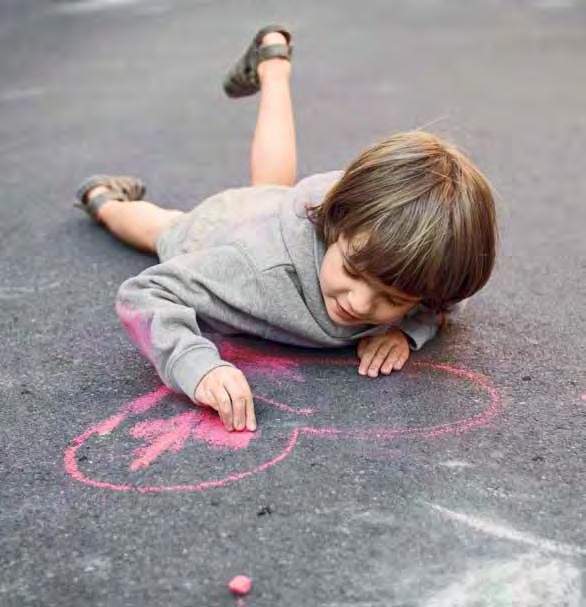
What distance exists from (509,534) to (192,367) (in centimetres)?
50

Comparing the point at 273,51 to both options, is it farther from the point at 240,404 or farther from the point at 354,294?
the point at 240,404

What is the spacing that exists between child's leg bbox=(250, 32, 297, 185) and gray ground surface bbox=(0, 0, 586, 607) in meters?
0.30

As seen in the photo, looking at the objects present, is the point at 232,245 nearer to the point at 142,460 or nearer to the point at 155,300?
the point at 155,300

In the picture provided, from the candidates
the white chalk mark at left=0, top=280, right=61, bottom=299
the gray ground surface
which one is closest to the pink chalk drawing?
the gray ground surface

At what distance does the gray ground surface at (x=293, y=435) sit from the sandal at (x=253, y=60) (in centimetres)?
30

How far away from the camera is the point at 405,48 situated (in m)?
4.30

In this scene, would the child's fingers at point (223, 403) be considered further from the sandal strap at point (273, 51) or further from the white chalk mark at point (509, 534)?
the sandal strap at point (273, 51)

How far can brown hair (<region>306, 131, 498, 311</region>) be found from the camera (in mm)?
1434

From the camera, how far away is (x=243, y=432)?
1440mm

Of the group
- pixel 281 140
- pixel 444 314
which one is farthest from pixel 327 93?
pixel 444 314

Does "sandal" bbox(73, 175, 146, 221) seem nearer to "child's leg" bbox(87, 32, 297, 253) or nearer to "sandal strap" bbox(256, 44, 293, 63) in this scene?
"child's leg" bbox(87, 32, 297, 253)

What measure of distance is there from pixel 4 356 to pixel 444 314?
734 millimetres

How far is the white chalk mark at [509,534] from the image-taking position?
3.93 feet

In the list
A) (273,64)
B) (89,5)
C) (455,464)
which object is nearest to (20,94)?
(273,64)
